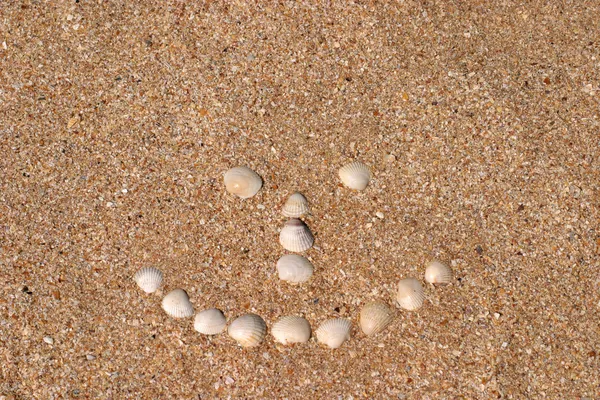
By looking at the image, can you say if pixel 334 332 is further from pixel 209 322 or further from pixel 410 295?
pixel 209 322

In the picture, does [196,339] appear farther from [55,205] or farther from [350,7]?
[350,7]

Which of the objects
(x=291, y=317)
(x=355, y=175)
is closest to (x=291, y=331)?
(x=291, y=317)

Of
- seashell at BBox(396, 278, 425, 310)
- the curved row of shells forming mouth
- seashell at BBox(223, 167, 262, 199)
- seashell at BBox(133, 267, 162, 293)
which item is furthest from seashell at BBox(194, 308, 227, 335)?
seashell at BBox(396, 278, 425, 310)

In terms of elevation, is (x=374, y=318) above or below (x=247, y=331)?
above

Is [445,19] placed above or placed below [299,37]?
above

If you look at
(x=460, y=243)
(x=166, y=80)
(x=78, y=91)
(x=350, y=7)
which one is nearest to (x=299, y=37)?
(x=350, y=7)

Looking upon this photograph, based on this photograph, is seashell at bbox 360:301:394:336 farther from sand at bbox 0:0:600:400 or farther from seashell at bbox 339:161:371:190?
seashell at bbox 339:161:371:190

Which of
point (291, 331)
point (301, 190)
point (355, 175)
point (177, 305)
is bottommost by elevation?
point (177, 305)
